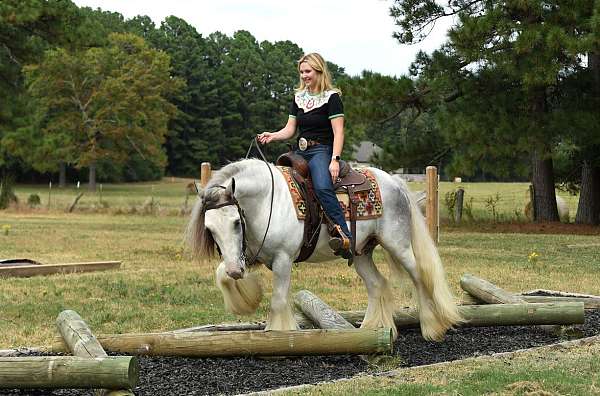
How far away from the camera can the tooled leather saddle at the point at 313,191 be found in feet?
22.8

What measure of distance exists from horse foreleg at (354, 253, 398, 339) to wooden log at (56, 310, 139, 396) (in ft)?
8.64

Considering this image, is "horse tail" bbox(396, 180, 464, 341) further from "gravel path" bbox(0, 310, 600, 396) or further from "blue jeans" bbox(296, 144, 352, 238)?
"blue jeans" bbox(296, 144, 352, 238)

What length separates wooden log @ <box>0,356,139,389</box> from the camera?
5.22m

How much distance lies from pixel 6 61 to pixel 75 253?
18146 mm

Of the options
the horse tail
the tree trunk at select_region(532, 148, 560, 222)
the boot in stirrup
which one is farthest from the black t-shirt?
the tree trunk at select_region(532, 148, 560, 222)

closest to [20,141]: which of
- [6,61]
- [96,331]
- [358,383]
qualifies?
[6,61]

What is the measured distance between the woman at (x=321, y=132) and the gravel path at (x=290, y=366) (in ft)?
3.29

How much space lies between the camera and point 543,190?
24.8 meters

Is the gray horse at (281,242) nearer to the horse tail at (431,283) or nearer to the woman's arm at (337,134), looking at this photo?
the horse tail at (431,283)

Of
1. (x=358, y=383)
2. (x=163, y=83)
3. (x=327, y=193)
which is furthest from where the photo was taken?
(x=163, y=83)

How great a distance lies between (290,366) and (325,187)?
1516mm

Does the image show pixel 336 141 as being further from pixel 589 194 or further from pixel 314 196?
pixel 589 194

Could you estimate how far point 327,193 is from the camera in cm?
693

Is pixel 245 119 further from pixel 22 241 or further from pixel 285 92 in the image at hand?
pixel 22 241
